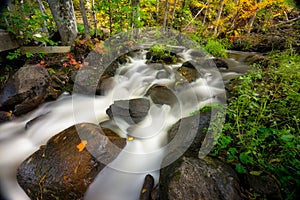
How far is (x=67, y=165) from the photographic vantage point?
2.10 m

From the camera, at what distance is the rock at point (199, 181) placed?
158cm

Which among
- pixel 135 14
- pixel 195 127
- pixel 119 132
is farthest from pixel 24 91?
pixel 135 14

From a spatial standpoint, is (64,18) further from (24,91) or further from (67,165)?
(67,165)

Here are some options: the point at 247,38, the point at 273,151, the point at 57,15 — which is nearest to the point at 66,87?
the point at 57,15

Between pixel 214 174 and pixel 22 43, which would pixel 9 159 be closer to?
pixel 214 174

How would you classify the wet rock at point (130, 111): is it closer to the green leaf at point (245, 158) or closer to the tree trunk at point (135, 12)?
the green leaf at point (245, 158)

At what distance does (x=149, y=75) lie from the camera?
538 cm

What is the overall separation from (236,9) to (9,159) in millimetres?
12791

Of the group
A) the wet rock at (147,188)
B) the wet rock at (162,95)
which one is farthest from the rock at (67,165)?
the wet rock at (162,95)

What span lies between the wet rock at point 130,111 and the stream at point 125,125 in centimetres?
11

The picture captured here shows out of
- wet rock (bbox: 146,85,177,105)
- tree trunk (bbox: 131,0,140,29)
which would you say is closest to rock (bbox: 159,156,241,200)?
wet rock (bbox: 146,85,177,105)

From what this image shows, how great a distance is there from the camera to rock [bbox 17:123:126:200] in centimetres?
198

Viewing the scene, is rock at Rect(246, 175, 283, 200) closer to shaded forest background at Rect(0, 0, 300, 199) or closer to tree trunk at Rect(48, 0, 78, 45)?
shaded forest background at Rect(0, 0, 300, 199)

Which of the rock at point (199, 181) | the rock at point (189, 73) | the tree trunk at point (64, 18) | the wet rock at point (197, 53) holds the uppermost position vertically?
the tree trunk at point (64, 18)
